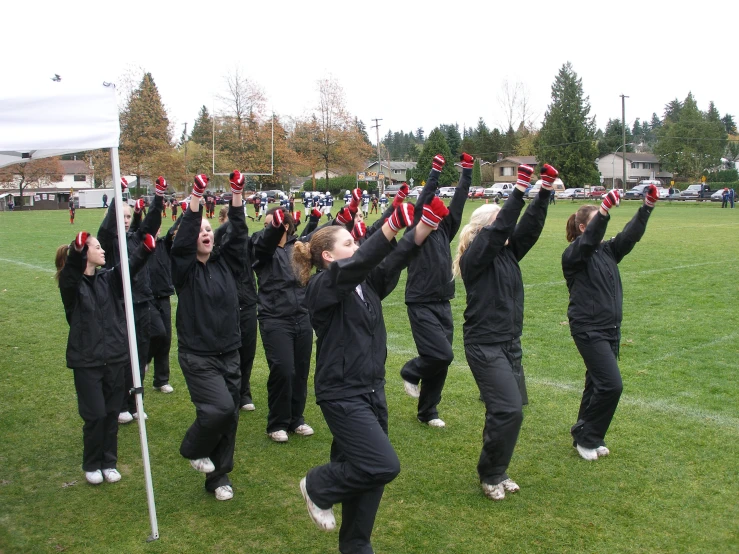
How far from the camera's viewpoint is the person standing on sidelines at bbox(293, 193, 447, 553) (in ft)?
12.7

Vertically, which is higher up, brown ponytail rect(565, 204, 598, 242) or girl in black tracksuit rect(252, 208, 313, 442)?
brown ponytail rect(565, 204, 598, 242)

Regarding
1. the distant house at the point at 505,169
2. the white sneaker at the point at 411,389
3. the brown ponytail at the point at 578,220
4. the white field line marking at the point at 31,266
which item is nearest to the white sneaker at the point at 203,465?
the white sneaker at the point at 411,389

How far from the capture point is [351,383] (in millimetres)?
3957

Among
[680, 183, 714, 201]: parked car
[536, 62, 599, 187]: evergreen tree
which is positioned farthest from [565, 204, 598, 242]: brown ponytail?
[536, 62, 599, 187]: evergreen tree

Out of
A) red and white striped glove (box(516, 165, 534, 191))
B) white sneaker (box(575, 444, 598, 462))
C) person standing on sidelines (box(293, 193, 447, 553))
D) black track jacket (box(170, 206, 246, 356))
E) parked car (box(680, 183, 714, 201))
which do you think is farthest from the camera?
parked car (box(680, 183, 714, 201))

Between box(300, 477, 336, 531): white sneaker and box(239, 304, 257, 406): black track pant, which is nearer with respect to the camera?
box(300, 477, 336, 531): white sneaker

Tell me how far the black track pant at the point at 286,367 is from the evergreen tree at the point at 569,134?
238 feet

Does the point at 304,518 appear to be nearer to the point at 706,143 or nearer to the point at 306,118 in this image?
the point at 306,118

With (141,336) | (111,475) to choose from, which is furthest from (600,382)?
(141,336)

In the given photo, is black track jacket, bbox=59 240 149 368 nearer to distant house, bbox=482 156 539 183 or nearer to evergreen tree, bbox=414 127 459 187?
evergreen tree, bbox=414 127 459 187

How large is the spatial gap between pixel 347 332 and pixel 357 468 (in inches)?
30.8

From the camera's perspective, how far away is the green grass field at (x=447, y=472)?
4.45 m

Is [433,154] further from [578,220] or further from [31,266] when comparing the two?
[578,220]

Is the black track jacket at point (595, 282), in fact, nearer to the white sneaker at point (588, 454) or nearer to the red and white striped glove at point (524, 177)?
the white sneaker at point (588, 454)
